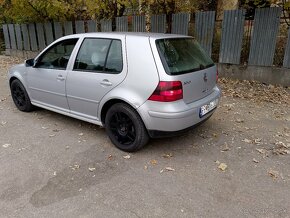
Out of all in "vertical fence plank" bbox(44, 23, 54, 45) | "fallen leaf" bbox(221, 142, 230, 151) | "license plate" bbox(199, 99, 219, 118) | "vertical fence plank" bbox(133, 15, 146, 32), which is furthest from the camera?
"vertical fence plank" bbox(44, 23, 54, 45)

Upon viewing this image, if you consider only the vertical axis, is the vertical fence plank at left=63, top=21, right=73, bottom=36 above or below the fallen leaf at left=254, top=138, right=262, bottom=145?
above

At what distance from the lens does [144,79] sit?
353 centimetres

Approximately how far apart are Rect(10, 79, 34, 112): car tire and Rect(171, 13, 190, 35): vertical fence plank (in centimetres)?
495

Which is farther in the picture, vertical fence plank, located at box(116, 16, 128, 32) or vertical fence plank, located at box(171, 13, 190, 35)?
vertical fence plank, located at box(116, 16, 128, 32)

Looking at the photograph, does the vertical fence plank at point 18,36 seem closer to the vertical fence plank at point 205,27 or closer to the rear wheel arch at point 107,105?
the vertical fence plank at point 205,27

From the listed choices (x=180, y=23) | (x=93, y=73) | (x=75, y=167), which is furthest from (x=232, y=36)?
(x=75, y=167)

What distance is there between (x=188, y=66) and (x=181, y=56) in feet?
0.55

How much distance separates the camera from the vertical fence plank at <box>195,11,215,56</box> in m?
7.82

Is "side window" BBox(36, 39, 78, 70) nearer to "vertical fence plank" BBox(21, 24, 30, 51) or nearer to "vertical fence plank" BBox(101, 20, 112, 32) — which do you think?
"vertical fence plank" BBox(101, 20, 112, 32)

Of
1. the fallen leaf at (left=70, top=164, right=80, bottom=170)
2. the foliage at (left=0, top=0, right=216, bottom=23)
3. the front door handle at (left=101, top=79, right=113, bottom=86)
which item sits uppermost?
the foliage at (left=0, top=0, right=216, bottom=23)

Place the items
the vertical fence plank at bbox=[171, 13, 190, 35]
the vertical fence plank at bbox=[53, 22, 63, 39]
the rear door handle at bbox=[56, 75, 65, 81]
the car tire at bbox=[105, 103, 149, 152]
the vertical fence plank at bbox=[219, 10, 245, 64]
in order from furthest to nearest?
the vertical fence plank at bbox=[53, 22, 63, 39]
the vertical fence plank at bbox=[171, 13, 190, 35]
the vertical fence plank at bbox=[219, 10, 245, 64]
the rear door handle at bbox=[56, 75, 65, 81]
the car tire at bbox=[105, 103, 149, 152]

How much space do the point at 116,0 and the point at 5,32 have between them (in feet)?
29.1

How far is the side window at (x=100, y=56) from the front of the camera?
152 inches

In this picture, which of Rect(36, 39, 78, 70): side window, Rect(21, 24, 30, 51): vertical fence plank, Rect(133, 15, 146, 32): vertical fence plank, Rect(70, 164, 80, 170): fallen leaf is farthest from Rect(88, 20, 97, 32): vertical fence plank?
Rect(70, 164, 80, 170): fallen leaf
